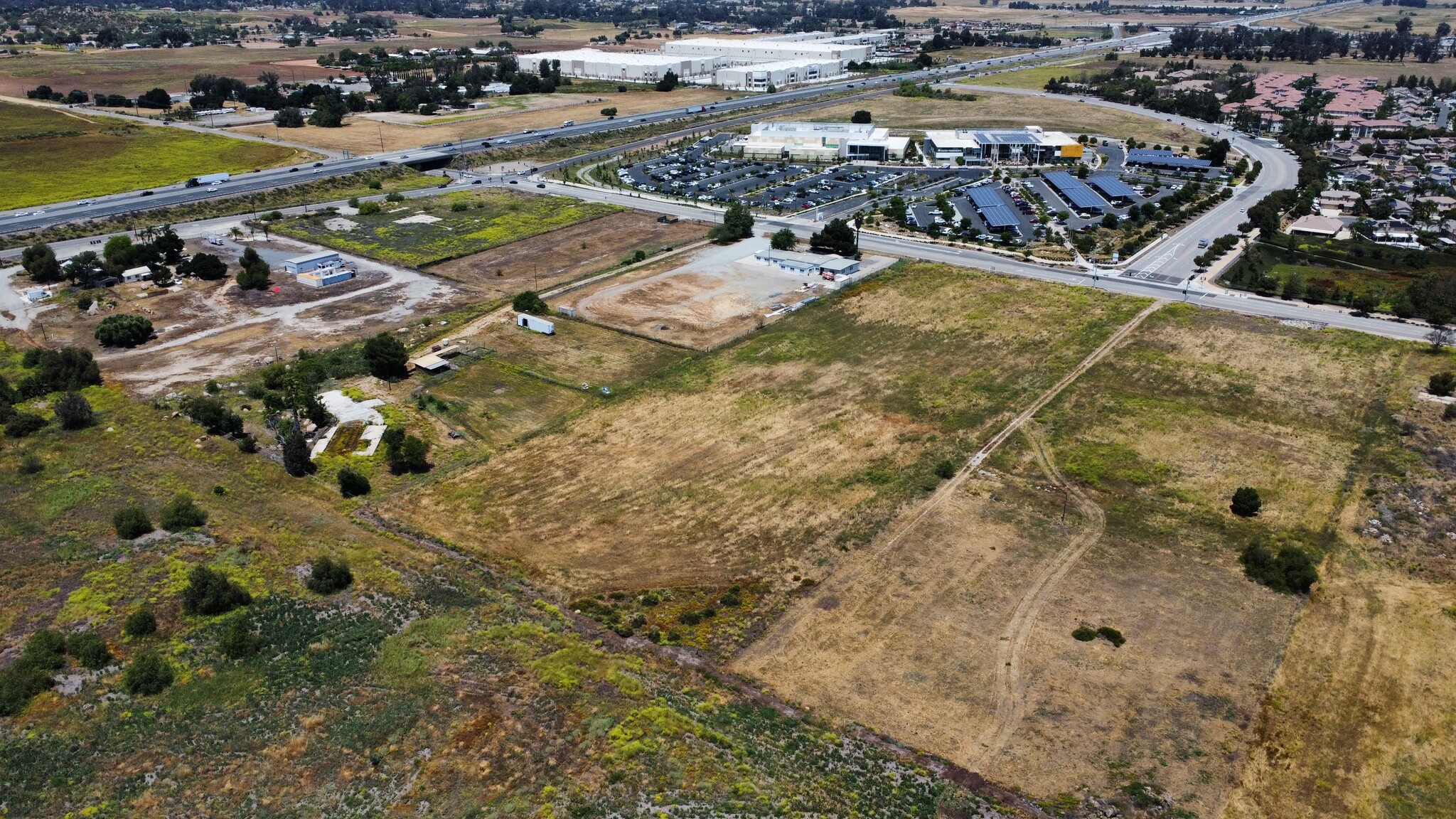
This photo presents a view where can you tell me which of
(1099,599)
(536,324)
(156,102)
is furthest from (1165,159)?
(156,102)

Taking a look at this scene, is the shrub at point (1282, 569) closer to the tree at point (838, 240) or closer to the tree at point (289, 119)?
the tree at point (838, 240)

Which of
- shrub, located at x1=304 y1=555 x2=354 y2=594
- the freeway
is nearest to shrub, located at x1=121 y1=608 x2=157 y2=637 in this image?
shrub, located at x1=304 y1=555 x2=354 y2=594

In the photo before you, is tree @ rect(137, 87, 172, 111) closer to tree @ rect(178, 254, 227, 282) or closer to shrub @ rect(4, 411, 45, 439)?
tree @ rect(178, 254, 227, 282)

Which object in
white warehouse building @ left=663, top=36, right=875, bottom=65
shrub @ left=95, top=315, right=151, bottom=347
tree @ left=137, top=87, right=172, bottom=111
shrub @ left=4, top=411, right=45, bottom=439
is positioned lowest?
shrub @ left=4, top=411, right=45, bottom=439

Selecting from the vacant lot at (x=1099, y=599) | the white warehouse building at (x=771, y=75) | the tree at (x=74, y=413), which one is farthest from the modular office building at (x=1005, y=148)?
the tree at (x=74, y=413)

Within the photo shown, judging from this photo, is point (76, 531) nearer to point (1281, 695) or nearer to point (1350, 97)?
point (1281, 695)

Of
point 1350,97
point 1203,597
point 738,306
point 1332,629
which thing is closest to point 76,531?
point 738,306

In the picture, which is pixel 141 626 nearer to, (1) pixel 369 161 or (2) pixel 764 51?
(1) pixel 369 161
